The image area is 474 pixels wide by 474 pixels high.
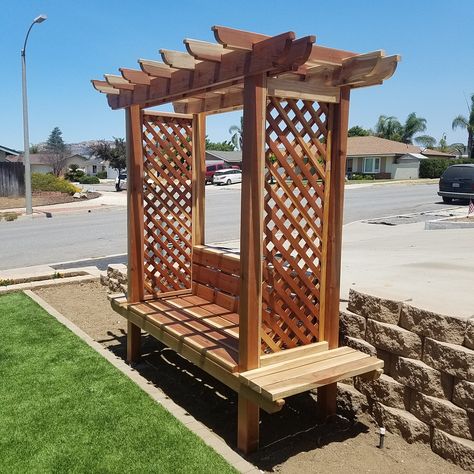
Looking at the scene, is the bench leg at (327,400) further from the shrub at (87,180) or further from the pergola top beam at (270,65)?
the shrub at (87,180)

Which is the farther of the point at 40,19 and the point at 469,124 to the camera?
the point at 469,124

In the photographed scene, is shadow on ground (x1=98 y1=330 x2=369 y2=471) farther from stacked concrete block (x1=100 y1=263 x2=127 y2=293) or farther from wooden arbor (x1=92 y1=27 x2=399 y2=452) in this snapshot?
stacked concrete block (x1=100 y1=263 x2=127 y2=293)

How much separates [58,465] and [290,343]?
5.88ft

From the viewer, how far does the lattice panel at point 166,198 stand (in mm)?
5527

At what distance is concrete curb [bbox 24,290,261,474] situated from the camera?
3.40m

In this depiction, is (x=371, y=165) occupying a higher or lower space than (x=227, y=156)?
lower

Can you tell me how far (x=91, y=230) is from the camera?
15.8 metres

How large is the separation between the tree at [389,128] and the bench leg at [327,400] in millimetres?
67713

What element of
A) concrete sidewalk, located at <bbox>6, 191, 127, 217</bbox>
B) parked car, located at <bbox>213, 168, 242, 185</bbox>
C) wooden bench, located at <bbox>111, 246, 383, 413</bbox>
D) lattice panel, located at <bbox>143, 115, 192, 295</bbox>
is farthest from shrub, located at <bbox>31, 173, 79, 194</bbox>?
wooden bench, located at <bbox>111, 246, 383, 413</bbox>

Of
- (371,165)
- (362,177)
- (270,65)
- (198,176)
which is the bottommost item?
(198,176)

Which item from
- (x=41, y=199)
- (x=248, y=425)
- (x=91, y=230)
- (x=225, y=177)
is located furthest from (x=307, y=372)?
(x=225, y=177)

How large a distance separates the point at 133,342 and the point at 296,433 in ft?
7.00

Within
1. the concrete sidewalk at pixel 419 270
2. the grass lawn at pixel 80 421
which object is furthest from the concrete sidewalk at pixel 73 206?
the grass lawn at pixel 80 421

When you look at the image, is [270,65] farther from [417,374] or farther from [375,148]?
[375,148]
